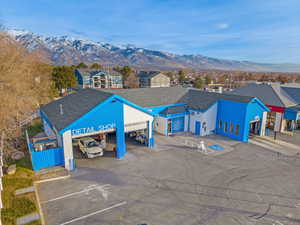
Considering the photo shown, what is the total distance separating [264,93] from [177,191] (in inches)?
975

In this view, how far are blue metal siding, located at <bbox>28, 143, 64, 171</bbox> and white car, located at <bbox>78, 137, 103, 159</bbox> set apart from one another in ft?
8.61

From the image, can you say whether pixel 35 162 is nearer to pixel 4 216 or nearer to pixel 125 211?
pixel 4 216

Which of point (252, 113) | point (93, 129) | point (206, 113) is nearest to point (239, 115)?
point (252, 113)

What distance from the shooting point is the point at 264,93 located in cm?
3005

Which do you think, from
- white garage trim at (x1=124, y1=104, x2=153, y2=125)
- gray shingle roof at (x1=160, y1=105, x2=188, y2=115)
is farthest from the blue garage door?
white garage trim at (x1=124, y1=104, x2=153, y2=125)

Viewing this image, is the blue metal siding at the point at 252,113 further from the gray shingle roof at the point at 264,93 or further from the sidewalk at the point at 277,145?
the gray shingle roof at the point at 264,93

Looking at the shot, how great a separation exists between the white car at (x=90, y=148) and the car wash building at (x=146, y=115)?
1.25m

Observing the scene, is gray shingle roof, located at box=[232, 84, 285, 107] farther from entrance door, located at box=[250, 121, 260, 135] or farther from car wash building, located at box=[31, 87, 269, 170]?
entrance door, located at box=[250, 121, 260, 135]

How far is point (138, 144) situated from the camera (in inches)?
831

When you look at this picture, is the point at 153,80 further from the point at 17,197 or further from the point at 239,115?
the point at 17,197

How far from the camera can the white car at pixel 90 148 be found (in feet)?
57.9

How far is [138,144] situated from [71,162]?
24.8 feet

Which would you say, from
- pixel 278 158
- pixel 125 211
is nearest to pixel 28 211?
pixel 125 211

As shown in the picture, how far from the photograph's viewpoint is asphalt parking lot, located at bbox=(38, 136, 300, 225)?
407 inches
